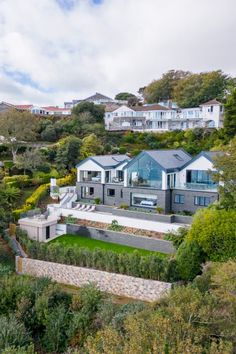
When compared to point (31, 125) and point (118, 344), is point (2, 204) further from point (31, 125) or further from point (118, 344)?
point (31, 125)

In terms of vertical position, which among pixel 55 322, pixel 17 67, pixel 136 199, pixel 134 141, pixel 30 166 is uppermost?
pixel 17 67

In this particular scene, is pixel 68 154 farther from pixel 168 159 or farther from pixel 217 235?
pixel 217 235

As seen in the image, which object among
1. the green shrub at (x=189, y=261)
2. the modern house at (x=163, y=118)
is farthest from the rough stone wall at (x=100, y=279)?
the modern house at (x=163, y=118)

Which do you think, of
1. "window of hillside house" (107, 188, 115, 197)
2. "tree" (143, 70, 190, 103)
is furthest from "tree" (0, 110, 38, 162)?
"tree" (143, 70, 190, 103)

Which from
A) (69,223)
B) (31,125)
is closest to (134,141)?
(31,125)

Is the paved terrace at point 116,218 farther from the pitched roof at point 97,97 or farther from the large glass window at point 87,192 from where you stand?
the pitched roof at point 97,97

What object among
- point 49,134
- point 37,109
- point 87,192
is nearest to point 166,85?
point 37,109

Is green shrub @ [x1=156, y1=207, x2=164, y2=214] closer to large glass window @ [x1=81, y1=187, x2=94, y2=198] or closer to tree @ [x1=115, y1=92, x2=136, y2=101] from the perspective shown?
large glass window @ [x1=81, y1=187, x2=94, y2=198]
